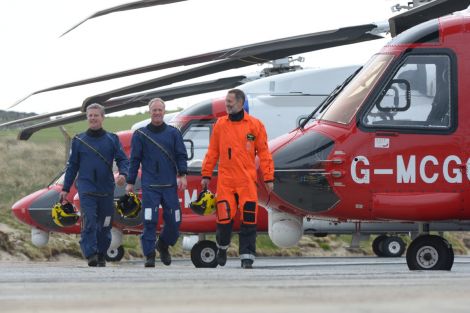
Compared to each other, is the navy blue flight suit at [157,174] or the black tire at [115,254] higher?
the navy blue flight suit at [157,174]

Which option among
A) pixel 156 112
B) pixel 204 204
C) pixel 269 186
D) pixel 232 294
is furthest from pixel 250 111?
pixel 232 294

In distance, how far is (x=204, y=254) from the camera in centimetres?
1642

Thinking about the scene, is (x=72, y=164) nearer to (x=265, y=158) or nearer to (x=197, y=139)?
(x=265, y=158)

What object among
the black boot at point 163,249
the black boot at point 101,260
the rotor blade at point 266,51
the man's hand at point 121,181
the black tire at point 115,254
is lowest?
the black tire at point 115,254

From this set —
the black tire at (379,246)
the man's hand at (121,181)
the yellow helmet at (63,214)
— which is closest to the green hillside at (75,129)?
the black tire at (379,246)

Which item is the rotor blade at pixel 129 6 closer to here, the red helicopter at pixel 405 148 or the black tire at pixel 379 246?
the red helicopter at pixel 405 148

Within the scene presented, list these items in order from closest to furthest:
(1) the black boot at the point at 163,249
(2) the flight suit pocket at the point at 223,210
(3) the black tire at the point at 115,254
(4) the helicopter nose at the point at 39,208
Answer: (2) the flight suit pocket at the point at 223,210, (1) the black boot at the point at 163,249, (4) the helicopter nose at the point at 39,208, (3) the black tire at the point at 115,254

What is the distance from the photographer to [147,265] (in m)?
11.4

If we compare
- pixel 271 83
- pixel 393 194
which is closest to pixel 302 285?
pixel 393 194

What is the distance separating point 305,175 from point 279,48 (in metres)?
4.95

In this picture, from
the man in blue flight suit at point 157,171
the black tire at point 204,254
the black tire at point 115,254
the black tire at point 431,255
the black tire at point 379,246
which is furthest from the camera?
the black tire at point 379,246

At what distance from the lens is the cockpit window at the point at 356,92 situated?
11180 mm

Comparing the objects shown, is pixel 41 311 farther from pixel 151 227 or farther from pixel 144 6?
pixel 144 6

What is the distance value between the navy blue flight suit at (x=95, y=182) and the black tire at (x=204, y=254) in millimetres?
4067
